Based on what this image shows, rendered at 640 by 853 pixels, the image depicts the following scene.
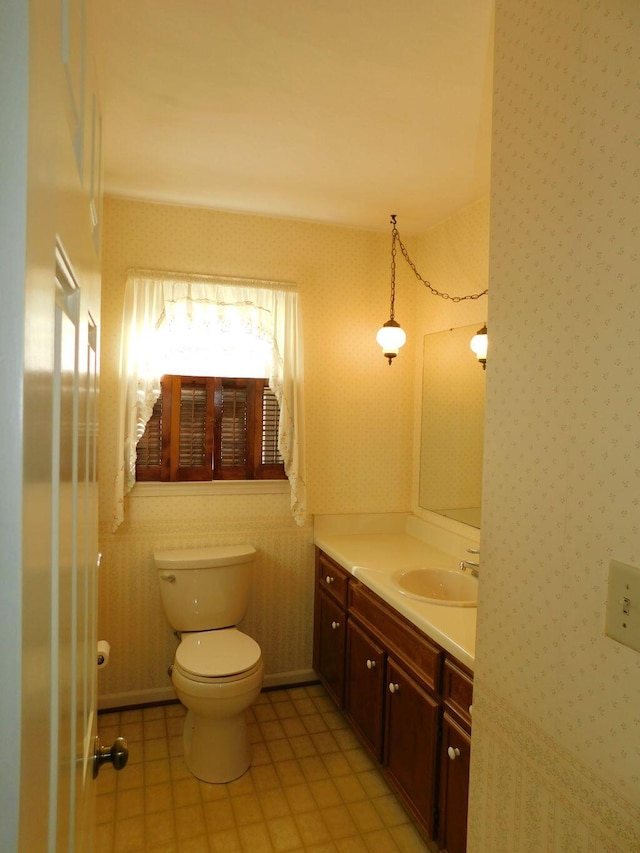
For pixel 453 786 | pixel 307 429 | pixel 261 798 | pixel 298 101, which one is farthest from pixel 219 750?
pixel 298 101

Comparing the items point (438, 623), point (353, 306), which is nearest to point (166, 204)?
point (353, 306)

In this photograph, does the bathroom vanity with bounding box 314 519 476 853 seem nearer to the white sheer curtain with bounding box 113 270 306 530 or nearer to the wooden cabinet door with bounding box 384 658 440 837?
the wooden cabinet door with bounding box 384 658 440 837

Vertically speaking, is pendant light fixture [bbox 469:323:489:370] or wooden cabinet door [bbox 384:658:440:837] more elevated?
pendant light fixture [bbox 469:323:489:370]

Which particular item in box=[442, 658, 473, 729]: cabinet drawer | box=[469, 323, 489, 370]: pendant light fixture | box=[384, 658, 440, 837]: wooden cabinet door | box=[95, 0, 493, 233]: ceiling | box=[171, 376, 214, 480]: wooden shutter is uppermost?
box=[95, 0, 493, 233]: ceiling

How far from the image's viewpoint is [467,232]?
2.86 metres

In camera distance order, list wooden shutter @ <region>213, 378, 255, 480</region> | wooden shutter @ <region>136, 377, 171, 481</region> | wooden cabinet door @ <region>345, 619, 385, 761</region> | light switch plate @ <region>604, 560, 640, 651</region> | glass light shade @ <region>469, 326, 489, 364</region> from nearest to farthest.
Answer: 1. light switch plate @ <region>604, 560, 640, 651</region>
2. wooden cabinet door @ <region>345, 619, 385, 761</region>
3. glass light shade @ <region>469, 326, 489, 364</region>
4. wooden shutter @ <region>136, 377, 171, 481</region>
5. wooden shutter @ <region>213, 378, 255, 480</region>

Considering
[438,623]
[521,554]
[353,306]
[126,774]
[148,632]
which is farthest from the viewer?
[353,306]

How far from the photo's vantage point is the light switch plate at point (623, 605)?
874 mm

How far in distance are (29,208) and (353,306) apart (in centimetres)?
300

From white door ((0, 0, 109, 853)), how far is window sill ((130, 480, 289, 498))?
7.89 ft

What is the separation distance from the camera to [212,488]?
3.12m

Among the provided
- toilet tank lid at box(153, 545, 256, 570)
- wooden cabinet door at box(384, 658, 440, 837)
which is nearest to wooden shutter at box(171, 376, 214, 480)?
toilet tank lid at box(153, 545, 256, 570)

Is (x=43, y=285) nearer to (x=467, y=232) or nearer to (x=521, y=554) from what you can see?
(x=521, y=554)

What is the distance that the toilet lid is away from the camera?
2.48 metres
